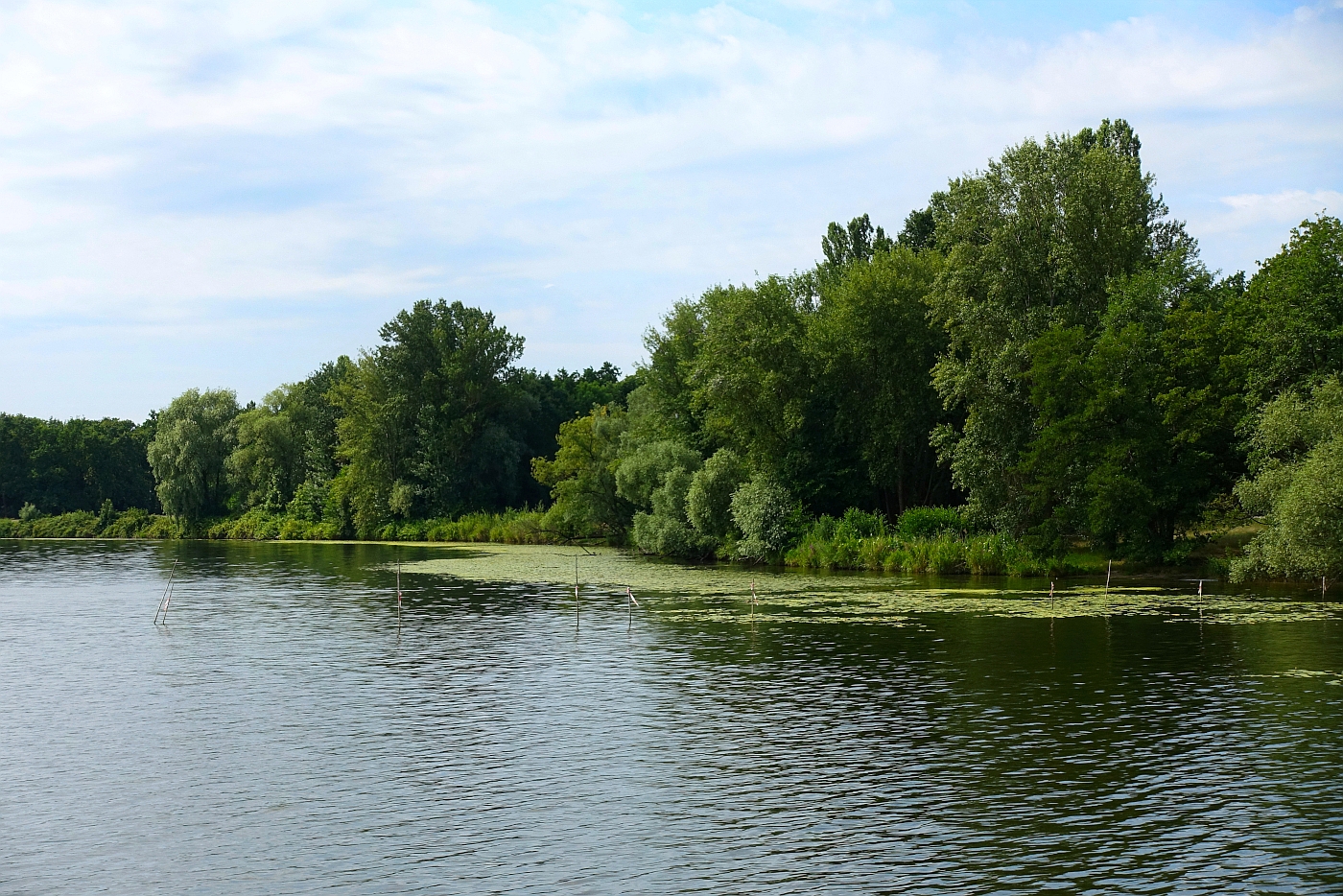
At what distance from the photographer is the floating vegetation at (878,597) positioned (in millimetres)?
42969

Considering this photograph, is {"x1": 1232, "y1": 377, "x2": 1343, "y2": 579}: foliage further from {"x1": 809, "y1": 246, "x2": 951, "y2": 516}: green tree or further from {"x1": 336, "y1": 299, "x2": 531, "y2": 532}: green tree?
{"x1": 336, "y1": 299, "x2": 531, "y2": 532}: green tree

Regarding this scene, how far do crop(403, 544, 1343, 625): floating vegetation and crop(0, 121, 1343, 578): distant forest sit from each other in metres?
4.52

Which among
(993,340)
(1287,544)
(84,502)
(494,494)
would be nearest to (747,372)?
(993,340)

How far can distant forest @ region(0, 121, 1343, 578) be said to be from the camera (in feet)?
175

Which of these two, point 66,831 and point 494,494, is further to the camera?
point 494,494

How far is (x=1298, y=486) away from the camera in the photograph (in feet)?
153

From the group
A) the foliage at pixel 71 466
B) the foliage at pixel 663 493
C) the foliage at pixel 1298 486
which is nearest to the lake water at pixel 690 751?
the foliage at pixel 1298 486

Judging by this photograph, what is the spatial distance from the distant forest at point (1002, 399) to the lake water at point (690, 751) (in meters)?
11.6

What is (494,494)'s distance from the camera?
4702 inches

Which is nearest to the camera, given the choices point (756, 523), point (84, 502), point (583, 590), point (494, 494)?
point (583, 590)

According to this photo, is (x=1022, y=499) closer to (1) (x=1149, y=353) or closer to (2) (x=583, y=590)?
(1) (x=1149, y=353)

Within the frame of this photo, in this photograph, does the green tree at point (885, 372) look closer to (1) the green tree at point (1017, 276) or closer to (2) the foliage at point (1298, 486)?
(1) the green tree at point (1017, 276)

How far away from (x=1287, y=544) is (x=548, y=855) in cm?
4099

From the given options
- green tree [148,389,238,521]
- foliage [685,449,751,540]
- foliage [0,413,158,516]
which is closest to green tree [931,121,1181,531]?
foliage [685,449,751,540]
